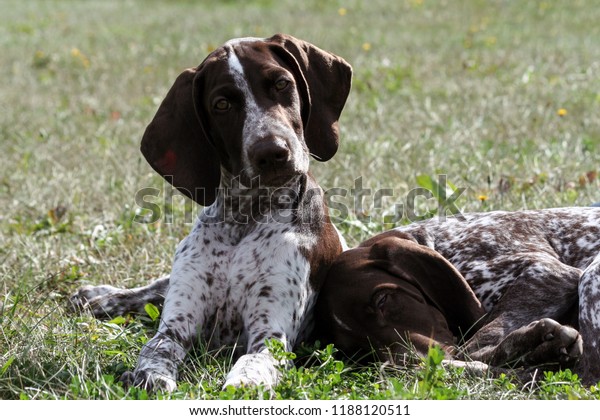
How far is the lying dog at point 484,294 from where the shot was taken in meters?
4.01

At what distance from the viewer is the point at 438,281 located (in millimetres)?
4520

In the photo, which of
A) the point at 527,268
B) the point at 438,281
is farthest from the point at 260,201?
the point at 527,268

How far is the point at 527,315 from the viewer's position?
435 cm

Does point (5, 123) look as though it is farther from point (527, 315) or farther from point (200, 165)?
point (527, 315)

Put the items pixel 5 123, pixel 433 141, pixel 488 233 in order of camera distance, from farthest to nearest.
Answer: pixel 5 123 → pixel 433 141 → pixel 488 233

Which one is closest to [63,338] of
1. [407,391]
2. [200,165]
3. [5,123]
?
[200,165]

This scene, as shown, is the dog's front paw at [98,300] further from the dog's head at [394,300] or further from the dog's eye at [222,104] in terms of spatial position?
the dog's eye at [222,104]

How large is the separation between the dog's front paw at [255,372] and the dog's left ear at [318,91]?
1.12 meters

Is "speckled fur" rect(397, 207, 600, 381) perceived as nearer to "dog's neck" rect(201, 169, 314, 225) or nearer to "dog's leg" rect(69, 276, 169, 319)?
"dog's neck" rect(201, 169, 314, 225)

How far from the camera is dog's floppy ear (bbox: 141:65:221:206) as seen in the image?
4.48m

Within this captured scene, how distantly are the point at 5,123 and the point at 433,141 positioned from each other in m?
4.86

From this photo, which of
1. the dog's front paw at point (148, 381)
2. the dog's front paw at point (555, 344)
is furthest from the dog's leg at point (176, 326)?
the dog's front paw at point (555, 344)

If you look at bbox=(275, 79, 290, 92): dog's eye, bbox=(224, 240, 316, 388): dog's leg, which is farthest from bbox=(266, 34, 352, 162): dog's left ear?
bbox=(224, 240, 316, 388): dog's leg

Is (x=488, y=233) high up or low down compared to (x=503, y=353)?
up
